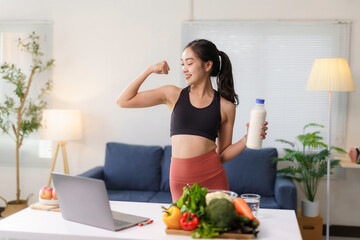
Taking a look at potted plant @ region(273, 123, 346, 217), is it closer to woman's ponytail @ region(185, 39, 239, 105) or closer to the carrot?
woman's ponytail @ region(185, 39, 239, 105)

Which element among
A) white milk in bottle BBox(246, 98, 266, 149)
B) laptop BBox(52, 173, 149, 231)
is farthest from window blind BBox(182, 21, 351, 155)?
laptop BBox(52, 173, 149, 231)

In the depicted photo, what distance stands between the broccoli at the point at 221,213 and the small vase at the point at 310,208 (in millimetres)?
2527

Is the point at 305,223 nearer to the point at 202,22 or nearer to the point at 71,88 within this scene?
the point at 202,22

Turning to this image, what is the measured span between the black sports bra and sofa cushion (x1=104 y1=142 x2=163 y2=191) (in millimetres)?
2077

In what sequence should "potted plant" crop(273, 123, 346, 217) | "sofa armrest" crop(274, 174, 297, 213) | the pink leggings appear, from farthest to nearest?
"potted plant" crop(273, 123, 346, 217) < "sofa armrest" crop(274, 174, 297, 213) < the pink leggings

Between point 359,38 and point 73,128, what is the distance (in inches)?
112

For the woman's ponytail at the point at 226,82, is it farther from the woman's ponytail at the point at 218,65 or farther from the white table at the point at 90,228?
the white table at the point at 90,228

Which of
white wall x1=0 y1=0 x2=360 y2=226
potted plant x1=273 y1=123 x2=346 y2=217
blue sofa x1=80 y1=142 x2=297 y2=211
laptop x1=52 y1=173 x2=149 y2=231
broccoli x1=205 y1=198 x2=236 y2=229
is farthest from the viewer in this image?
white wall x1=0 y1=0 x2=360 y2=226

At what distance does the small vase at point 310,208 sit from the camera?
4.05m

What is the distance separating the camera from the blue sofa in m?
4.19

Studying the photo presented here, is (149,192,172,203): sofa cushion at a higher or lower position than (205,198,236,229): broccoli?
lower

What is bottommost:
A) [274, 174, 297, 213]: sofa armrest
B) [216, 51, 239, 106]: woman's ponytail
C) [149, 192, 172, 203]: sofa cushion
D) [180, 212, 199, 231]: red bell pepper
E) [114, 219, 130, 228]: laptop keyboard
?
→ [149, 192, 172, 203]: sofa cushion

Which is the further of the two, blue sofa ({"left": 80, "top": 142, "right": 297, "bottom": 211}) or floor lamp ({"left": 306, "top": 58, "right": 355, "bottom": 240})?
blue sofa ({"left": 80, "top": 142, "right": 297, "bottom": 211})

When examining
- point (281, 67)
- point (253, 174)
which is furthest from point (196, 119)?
point (281, 67)
